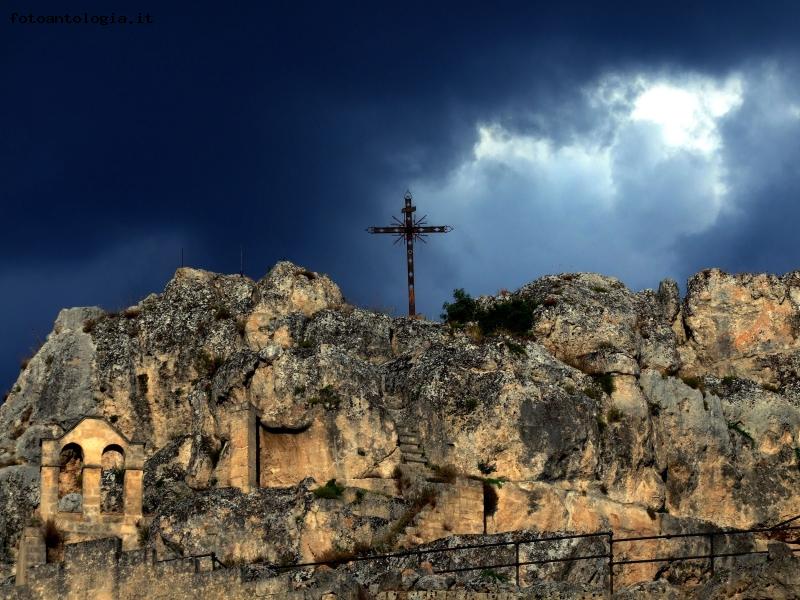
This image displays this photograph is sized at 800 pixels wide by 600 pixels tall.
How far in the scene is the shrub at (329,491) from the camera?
65.2 metres

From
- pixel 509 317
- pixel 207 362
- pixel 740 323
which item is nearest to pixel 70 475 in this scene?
pixel 207 362

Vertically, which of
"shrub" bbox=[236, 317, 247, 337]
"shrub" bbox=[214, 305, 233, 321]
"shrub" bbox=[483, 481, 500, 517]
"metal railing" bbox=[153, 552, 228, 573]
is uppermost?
"shrub" bbox=[214, 305, 233, 321]

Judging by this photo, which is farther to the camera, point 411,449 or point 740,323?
point 740,323

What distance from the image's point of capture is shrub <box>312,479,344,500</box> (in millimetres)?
65188

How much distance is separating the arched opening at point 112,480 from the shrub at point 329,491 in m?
6.65

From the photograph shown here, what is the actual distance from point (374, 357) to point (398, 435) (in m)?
6.02

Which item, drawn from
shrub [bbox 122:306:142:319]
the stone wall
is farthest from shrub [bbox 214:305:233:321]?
the stone wall

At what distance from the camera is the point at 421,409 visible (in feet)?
227

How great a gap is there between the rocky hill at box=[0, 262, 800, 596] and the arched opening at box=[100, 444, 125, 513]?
1029 millimetres

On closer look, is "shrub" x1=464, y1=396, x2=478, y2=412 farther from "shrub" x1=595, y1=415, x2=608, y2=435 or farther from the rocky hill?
"shrub" x1=595, y1=415, x2=608, y2=435

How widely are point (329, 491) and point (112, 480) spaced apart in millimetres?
8125

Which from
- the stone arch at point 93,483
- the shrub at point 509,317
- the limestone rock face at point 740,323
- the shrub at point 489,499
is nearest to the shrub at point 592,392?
the shrub at point 509,317

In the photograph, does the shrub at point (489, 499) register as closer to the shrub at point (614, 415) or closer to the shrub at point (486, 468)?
the shrub at point (486, 468)

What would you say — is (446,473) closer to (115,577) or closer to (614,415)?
(614,415)
